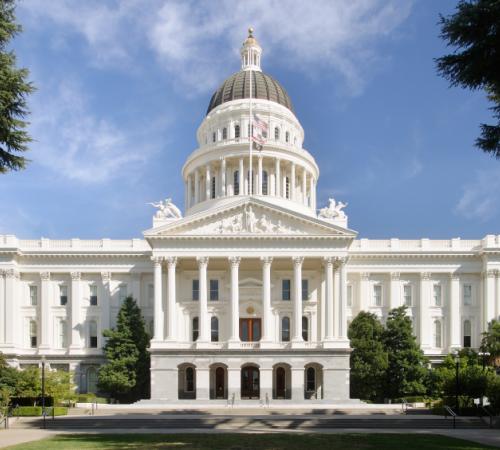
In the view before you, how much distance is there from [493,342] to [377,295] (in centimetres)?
1484

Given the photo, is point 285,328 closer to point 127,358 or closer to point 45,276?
point 127,358

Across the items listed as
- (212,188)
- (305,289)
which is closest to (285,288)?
(305,289)

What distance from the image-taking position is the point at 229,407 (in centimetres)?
5138

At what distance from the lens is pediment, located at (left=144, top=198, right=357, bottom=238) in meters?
61.4

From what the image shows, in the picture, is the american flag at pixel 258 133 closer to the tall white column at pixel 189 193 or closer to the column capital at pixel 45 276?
the tall white column at pixel 189 193

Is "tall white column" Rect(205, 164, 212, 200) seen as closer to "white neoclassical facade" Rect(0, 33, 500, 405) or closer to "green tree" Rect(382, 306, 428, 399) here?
"white neoclassical facade" Rect(0, 33, 500, 405)

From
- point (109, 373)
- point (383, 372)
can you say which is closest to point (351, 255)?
point (383, 372)

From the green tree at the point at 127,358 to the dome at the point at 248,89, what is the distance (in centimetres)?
3179

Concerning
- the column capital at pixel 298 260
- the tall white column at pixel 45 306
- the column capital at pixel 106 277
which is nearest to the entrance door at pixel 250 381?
the column capital at pixel 298 260

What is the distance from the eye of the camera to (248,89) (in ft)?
274

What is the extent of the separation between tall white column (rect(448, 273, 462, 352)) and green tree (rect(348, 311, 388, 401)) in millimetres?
10495

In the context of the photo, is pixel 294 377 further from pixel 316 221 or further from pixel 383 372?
pixel 316 221

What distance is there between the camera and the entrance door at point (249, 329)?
65.0m

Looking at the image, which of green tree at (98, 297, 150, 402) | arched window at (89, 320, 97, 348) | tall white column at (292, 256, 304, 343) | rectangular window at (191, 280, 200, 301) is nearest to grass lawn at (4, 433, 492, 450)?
green tree at (98, 297, 150, 402)
